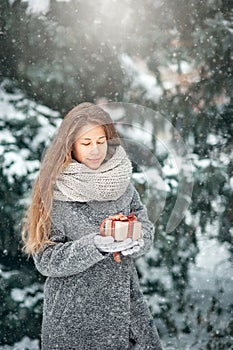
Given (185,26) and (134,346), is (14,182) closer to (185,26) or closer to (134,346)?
(185,26)

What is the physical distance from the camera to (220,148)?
3520 mm

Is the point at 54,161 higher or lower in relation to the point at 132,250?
higher

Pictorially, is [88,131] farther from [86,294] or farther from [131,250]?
[86,294]

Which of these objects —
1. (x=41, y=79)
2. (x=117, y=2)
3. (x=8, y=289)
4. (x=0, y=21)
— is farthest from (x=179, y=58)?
(x=8, y=289)

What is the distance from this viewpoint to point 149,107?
11.3 feet

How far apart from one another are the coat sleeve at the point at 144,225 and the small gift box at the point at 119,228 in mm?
168

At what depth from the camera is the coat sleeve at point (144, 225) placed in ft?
6.56

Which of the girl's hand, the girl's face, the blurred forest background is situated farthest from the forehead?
the blurred forest background

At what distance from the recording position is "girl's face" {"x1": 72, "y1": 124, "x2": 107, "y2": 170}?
1.93 m

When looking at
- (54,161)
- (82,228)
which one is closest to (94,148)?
(54,161)

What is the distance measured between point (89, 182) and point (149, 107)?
1.60 m

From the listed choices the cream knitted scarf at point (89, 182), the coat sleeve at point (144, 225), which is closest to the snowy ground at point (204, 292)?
the coat sleeve at point (144, 225)

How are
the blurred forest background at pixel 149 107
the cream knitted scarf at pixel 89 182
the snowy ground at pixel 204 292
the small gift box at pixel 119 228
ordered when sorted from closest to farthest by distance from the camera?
the small gift box at pixel 119 228
the cream knitted scarf at pixel 89 182
the blurred forest background at pixel 149 107
the snowy ground at pixel 204 292

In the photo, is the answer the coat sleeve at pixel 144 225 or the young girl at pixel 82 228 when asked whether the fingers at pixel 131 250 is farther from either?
the coat sleeve at pixel 144 225
